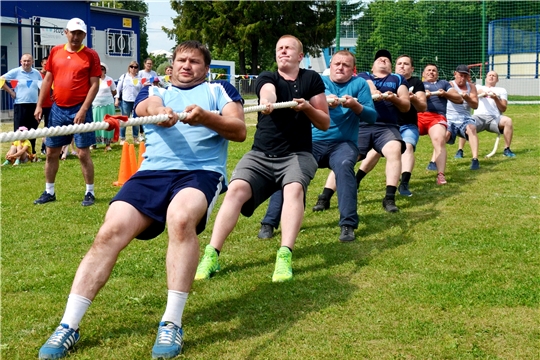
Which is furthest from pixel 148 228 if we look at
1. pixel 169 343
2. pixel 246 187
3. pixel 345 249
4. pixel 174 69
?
pixel 345 249

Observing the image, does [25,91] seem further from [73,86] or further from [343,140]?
[343,140]

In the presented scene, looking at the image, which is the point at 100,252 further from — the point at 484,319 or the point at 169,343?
the point at 484,319

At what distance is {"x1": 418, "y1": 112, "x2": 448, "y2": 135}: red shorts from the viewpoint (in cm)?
1067

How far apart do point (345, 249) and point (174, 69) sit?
2557 mm

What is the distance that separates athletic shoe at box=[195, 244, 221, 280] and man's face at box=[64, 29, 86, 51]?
13.3 ft

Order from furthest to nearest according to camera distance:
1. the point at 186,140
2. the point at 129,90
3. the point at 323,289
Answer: the point at 129,90, the point at 323,289, the point at 186,140

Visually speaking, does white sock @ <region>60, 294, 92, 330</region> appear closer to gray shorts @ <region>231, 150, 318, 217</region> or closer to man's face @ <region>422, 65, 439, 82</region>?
gray shorts @ <region>231, 150, 318, 217</region>

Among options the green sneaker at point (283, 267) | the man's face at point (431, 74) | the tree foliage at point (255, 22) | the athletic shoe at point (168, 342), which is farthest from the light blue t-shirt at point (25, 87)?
the tree foliage at point (255, 22)

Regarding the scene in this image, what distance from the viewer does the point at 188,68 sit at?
4.52m

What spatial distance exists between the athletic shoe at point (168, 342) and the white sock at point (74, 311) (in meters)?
0.47

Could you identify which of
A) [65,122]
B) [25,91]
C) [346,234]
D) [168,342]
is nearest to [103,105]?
[25,91]

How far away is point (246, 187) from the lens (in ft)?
18.5

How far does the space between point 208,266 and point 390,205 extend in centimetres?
338

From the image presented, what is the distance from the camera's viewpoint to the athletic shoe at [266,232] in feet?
21.9
